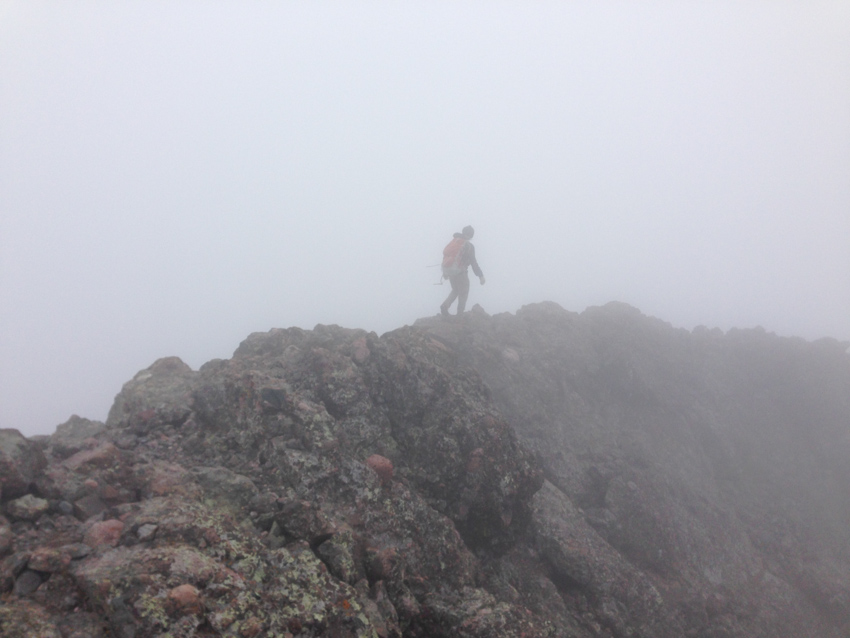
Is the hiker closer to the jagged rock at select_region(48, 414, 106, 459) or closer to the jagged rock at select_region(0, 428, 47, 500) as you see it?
→ the jagged rock at select_region(48, 414, 106, 459)

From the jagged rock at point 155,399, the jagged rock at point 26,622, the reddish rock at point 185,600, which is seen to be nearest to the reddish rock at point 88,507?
the jagged rock at point 26,622

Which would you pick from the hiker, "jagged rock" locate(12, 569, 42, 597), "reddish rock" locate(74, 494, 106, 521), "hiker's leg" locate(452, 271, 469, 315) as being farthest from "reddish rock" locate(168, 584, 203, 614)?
"hiker's leg" locate(452, 271, 469, 315)

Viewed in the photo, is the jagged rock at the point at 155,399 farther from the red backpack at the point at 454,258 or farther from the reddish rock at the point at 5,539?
the red backpack at the point at 454,258

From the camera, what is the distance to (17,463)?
296 inches

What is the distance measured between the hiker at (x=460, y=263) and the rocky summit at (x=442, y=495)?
1.75 metres

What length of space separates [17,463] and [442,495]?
8.70 m

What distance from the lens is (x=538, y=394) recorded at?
19.0 meters

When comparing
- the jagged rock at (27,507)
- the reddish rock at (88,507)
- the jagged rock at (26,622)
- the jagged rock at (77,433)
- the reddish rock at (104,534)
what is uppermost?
the jagged rock at (77,433)

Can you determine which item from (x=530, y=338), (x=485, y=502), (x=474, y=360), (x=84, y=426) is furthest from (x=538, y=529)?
(x=84, y=426)

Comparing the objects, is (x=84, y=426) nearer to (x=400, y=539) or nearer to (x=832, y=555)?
(x=400, y=539)

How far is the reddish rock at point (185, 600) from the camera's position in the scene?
20.3 ft

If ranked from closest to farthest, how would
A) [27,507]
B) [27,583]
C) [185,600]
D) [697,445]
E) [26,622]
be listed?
[26,622], [27,583], [185,600], [27,507], [697,445]

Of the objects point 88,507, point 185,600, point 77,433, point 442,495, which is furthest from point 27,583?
point 442,495

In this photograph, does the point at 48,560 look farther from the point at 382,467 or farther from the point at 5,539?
the point at 382,467
